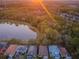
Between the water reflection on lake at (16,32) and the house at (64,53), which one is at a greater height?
the water reflection on lake at (16,32)

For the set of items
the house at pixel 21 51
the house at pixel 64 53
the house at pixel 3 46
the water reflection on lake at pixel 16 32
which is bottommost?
the house at pixel 3 46

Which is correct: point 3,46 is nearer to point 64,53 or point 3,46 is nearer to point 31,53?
point 31,53

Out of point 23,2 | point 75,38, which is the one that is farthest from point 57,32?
point 23,2

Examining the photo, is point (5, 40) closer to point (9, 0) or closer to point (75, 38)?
point (9, 0)

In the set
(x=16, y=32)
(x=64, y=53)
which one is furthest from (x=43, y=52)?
(x=16, y=32)

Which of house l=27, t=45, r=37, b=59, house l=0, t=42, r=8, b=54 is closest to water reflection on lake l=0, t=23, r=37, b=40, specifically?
house l=0, t=42, r=8, b=54

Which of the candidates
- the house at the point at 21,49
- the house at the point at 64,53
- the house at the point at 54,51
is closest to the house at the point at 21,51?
the house at the point at 21,49

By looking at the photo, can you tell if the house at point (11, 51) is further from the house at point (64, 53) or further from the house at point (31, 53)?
the house at point (64, 53)
